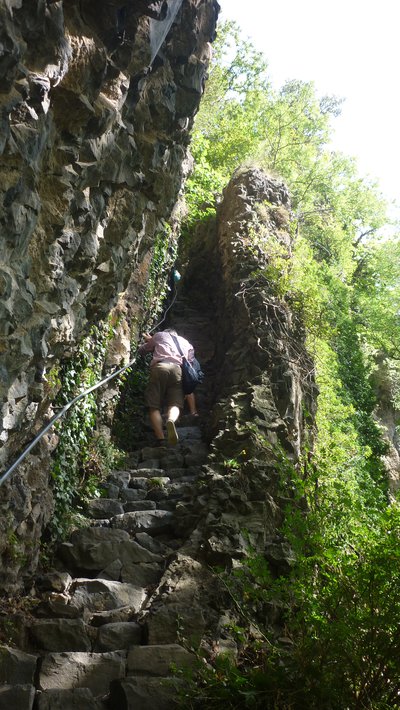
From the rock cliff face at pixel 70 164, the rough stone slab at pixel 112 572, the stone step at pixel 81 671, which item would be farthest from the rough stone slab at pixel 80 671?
the rough stone slab at pixel 112 572

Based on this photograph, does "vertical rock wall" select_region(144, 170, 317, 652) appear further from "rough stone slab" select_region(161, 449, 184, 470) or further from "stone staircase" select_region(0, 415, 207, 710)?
"rough stone slab" select_region(161, 449, 184, 470)

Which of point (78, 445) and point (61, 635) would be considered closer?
point (61, 635)

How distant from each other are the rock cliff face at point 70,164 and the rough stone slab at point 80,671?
112 centimetres

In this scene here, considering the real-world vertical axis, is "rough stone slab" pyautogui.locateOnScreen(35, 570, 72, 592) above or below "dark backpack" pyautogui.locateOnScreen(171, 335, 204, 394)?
below

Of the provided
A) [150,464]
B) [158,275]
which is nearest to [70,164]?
[150,464]

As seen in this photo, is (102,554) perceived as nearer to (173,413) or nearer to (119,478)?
(119,478)

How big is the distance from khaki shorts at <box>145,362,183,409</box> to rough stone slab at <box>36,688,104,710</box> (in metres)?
5.59

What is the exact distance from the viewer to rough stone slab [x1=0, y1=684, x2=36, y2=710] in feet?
12.1

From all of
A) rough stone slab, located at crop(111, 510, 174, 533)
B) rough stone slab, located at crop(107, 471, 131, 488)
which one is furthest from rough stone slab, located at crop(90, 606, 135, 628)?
rough stone slab, located at crop(107, 471, 131, 488)

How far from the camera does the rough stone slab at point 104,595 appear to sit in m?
5.12

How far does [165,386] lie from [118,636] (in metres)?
5.07

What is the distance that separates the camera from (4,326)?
3799 mm

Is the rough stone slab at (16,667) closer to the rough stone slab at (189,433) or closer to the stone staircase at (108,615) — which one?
the stone staircase at (108,615)

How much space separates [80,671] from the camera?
418cm
